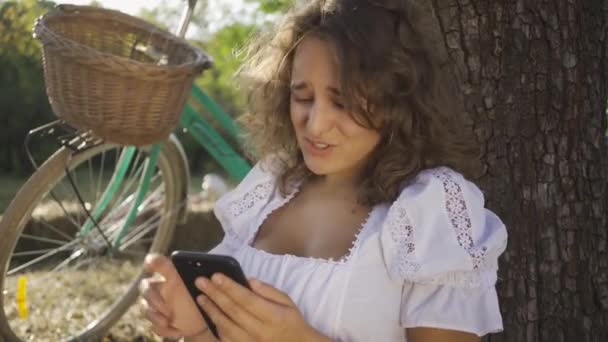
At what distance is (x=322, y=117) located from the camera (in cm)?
161

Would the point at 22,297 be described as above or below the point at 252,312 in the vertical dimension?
below

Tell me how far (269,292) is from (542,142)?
1.01 meters

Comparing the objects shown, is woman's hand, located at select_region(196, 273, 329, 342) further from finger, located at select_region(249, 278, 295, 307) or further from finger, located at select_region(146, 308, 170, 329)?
finger, located at select_region(146, 308, 170, 329)

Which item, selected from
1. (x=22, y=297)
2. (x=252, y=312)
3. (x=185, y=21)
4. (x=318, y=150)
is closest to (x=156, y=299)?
(x=252, y=312)

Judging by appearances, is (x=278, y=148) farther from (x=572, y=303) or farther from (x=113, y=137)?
(x=113, y=137)

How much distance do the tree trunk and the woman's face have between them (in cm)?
64

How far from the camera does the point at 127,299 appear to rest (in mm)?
3619

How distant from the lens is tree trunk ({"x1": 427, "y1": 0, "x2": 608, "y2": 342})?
7.25 ft

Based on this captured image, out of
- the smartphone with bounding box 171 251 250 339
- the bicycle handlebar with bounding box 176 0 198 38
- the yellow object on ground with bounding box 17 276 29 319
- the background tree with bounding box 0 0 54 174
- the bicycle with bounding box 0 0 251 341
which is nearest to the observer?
the smartphone with bounding box 171 251 250 339

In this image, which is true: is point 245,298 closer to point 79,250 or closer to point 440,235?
point 440,235

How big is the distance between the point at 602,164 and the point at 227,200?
0.99 m

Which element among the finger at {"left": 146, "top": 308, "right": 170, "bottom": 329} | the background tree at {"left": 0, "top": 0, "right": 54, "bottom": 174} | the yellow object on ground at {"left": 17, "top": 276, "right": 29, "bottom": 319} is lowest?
the background tree at {"left": 0, "top": 0, "right": 54, "bottom": 174}

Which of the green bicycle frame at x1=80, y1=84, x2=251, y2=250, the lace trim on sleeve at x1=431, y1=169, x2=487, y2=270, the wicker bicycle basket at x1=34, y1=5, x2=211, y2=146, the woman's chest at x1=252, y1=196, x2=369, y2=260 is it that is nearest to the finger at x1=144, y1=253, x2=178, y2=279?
the woman's chest at x1=252, y1=196, x2=369, y2=260

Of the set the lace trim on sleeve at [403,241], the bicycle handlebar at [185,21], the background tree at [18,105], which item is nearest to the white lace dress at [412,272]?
the lace trim on sleeve at [403,241]
